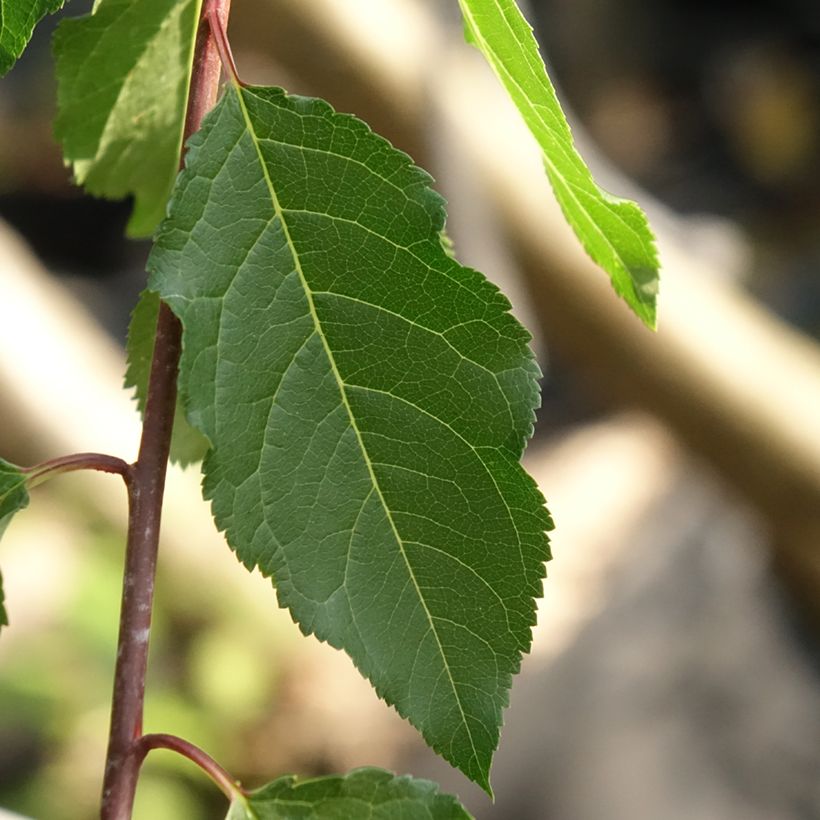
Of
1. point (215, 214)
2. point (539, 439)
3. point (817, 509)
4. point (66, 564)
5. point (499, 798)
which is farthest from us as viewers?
point (539, 439)

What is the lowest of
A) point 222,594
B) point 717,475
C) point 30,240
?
point 30,240

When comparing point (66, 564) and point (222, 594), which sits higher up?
point (222, 594)

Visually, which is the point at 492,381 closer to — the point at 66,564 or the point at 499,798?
the point at 499,798

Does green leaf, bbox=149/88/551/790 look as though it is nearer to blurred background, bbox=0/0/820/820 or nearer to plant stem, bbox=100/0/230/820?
→ plant stem, bbox=100/0/230/820

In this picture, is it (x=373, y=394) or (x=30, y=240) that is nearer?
(x=373, y=394)

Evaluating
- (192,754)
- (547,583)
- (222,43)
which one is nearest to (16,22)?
(222,43)

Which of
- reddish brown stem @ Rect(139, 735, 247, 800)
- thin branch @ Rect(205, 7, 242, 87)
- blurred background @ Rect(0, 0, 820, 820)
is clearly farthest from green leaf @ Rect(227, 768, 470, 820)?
blurred background @ Rect(0, 0, 820, 820)

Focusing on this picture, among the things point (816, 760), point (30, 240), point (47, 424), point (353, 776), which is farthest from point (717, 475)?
point (30, 240)

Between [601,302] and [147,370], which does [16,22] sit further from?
[601,302]
